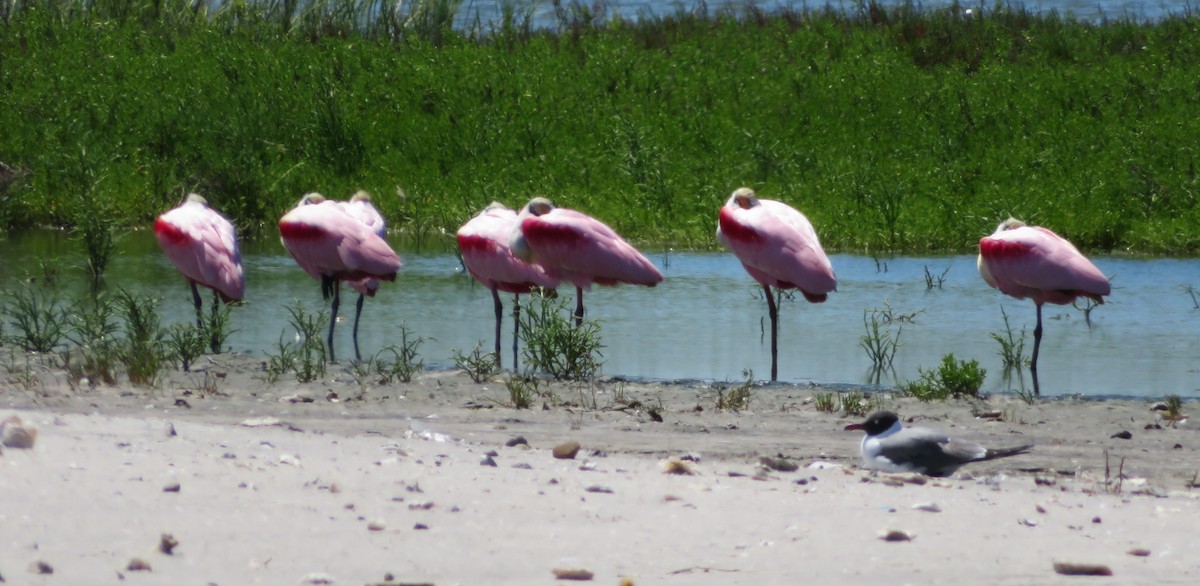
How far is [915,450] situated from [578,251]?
3989 mm

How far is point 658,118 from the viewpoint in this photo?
18.9 m

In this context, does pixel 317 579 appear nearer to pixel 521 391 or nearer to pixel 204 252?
pixel 521 391

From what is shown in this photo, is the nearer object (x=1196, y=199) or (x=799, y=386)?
(x=799, y=386)

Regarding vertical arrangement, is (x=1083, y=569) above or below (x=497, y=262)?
below

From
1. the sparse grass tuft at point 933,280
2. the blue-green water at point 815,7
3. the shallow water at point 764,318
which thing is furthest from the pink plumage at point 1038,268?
the blue-green water at point 815,7

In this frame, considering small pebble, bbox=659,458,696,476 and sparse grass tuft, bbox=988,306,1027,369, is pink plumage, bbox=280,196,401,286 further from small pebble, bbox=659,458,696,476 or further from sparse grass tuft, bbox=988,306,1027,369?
small pebble, bbox=659,458,696,476

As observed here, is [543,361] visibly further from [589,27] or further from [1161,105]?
[589,27]

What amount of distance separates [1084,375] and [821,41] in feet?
40.7

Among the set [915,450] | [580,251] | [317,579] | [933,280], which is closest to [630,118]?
[933,280]

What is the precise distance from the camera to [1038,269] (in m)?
9.77

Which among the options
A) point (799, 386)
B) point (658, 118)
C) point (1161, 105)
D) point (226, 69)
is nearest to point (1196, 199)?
point (1161, 105)

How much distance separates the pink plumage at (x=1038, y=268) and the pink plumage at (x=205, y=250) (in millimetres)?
4074

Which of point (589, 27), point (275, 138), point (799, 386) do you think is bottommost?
point (799, 386)

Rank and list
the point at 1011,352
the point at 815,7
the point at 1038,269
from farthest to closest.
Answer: the point at 815,7
the point at 1038,269
the point at 1011,352
